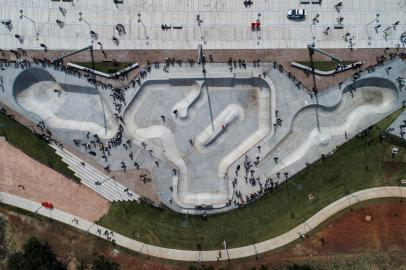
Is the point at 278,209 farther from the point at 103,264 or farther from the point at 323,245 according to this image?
the point at 103,264

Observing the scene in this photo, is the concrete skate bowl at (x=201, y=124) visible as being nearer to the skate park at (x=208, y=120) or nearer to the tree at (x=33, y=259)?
the skate park at (x=208, y=120)

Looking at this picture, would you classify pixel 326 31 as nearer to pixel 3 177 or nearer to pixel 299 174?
pixel 299 174

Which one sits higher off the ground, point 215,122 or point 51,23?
point 51,23

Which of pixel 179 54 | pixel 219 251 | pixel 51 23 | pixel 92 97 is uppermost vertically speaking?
pixel 51 23

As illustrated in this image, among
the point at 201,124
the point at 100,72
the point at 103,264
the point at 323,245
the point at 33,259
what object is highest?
the point at 100,72

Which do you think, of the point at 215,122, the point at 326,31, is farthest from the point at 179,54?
the point at 326,31

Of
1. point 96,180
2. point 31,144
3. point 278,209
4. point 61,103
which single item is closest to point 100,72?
point 61,103
